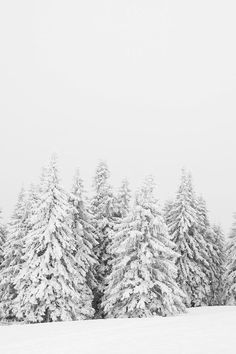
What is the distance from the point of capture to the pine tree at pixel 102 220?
37.8 metres

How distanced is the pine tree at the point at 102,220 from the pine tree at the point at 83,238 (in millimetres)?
823

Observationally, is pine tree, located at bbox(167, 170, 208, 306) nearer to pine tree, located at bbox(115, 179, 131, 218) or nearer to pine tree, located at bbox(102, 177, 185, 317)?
pine tree, located at bbox(115, 179, 131, 218)

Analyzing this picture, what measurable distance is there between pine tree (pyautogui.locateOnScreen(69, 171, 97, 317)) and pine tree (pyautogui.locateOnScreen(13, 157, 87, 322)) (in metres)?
1.96

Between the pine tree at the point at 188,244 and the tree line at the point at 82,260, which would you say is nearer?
the tree line at the point at 82,260

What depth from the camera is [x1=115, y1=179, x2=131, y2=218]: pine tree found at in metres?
40.3

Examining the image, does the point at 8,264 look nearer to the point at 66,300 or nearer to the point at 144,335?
the point at 66,300

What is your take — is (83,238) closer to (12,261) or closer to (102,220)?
(102,220)

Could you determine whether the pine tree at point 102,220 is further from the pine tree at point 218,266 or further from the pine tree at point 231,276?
the pine tree at point 218,266

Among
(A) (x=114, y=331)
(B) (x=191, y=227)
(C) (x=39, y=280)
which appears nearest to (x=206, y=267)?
(B) (x=191, y=227)

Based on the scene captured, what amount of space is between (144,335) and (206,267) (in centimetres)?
3368

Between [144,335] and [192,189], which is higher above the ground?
[192,189]

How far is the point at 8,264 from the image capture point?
124ft

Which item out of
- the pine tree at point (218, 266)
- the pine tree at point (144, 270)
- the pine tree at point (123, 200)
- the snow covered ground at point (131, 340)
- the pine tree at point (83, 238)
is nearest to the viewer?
the snow covered ground at point (131, 340)

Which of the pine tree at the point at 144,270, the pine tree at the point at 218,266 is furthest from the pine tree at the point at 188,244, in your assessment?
the pine tree at the point at 144,270
